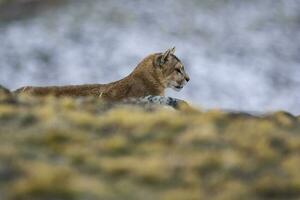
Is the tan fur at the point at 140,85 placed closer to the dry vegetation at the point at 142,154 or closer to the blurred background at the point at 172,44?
the dry vegetation at the point at 142,154

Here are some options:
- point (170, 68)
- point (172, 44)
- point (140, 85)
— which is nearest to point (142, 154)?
point (140, 85)

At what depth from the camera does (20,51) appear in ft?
264

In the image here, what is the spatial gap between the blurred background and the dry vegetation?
4806 cm

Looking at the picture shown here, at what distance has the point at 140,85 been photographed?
26172 mm

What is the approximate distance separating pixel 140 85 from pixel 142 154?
10.6 m

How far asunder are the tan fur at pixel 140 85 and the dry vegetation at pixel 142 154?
551cm

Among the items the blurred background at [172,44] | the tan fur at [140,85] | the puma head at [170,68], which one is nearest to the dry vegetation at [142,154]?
the tan fur at [140,85]

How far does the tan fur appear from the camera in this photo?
25.4m

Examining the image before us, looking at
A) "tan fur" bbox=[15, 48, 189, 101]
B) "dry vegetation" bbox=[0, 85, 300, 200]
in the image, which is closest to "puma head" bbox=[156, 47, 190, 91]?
"tan fur" bbox=[15, 48, 189, 101]

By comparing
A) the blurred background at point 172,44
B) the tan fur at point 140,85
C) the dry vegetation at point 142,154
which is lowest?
the dry vegetation at point 142,154

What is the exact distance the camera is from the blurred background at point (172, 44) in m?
Result: 72.7

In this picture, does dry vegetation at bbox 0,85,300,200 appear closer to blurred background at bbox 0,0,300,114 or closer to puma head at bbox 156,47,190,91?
puma head at bbox 156,47,190,91

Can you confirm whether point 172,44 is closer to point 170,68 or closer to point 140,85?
point 170,68

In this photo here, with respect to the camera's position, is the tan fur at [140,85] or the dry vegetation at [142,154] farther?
the tan fur at [140,85]
